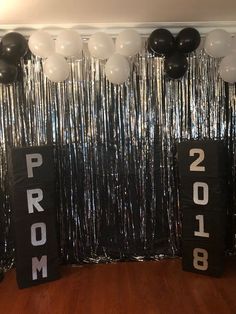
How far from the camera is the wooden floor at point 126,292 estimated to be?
86.0 inches

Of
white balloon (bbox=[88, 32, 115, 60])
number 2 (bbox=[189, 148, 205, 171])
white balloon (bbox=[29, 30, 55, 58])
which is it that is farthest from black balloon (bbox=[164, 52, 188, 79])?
white balloon (bbox=[29, 30, 55, 58])

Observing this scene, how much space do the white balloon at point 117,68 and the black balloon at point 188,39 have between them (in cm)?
45

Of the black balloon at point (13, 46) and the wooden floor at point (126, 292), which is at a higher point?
the black balloon at point (13, 46)

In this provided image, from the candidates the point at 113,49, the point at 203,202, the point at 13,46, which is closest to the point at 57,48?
the point at 13,46

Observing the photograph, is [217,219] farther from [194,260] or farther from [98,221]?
[98,221]

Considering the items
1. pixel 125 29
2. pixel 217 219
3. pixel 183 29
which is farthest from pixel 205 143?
pixel 125 29

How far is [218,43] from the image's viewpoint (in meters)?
2.41

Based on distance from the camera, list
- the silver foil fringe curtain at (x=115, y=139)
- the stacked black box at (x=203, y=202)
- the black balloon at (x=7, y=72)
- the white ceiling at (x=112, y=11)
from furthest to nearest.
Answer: the silver foil fringe curtain at (x=115, y=139)
the stacked black box at (x=203, y=202)
the black balloon at (x=7, y=72)
the white ceiling at (x=112, y=11)

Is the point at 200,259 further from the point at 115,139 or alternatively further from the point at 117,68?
the point at 117,68

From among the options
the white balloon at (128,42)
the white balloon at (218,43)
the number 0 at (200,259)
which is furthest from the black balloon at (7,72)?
the number 0 at (200,259)

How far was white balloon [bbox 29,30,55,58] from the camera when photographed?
237 cm

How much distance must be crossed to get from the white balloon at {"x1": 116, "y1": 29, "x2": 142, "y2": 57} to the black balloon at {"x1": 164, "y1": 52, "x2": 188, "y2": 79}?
0.27m

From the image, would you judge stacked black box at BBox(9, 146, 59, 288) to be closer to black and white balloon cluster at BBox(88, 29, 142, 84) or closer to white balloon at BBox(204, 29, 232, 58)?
black and white balloon cluster at BBox(88, 29, 142, 84)

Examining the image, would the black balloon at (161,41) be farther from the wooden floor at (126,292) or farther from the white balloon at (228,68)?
the wooden floor at (126,292)
